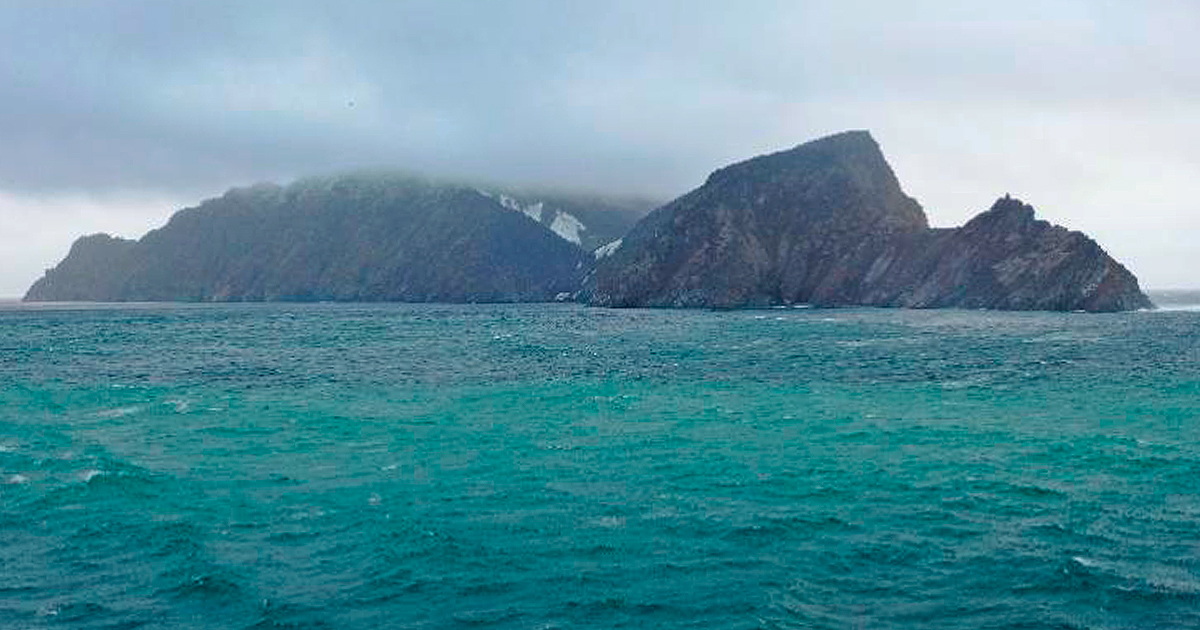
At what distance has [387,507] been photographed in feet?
99.3

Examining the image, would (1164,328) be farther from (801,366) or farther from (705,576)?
(705,576)

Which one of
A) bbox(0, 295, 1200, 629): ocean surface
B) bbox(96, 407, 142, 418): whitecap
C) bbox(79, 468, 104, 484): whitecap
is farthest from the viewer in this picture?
bbox(96, 407, 142, 418): whitecap

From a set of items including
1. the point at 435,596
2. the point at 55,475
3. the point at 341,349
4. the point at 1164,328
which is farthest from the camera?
the point at 1164,328

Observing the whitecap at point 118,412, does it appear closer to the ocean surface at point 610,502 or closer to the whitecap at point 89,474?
the ocean surface at point 610,502

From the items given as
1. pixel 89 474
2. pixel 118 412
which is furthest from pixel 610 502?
pixel 118 412

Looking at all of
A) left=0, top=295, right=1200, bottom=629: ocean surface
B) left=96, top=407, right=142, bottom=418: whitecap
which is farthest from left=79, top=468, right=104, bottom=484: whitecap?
left=96, top=407, right=142, bottom=418: whitecap

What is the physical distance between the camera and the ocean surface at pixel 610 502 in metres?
21.2

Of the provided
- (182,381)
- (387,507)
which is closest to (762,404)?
(387,507)

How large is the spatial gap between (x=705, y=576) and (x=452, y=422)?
91.8ft

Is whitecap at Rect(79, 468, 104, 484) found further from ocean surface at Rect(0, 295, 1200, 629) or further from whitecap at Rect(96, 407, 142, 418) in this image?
whitecap at Rect(96, 407, 142, 418)

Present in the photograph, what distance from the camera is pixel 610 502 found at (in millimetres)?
30734

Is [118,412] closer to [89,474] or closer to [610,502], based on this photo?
[89,474]

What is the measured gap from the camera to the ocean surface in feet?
69.5

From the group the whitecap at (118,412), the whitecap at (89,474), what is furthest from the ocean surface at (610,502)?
the whitecap at (89,474)
